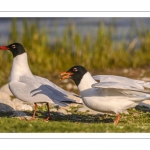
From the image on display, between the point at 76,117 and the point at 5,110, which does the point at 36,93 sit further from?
the point at 5,110

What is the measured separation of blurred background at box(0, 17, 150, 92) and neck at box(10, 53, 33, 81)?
2.99 meters

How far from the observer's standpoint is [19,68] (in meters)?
9.24

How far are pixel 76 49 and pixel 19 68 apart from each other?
3.51 meters

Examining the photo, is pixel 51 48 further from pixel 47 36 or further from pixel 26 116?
pixel 26 116

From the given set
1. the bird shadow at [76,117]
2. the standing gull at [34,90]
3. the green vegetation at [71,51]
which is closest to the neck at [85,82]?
the standing gull at [34,90]

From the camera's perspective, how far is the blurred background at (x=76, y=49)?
493 inches

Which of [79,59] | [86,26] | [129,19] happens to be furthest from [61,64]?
[129,19]

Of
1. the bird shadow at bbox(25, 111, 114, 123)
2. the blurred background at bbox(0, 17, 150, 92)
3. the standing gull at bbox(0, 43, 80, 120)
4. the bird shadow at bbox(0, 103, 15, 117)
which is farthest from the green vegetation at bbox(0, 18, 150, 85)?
the standing gull at bbox(0, 43, 80, 120)

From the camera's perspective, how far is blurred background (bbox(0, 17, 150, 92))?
12.5 meters

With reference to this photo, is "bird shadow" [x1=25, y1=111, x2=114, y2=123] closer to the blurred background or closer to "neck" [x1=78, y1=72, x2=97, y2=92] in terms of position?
"neck" [x1=78, y1=72, x2=97, y2=92]

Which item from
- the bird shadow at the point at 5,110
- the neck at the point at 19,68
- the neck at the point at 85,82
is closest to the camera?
the neck at the point at 85,82

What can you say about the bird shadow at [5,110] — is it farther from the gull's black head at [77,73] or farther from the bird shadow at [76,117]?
the gull's black head at [77,73]

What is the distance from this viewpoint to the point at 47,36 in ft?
41.4

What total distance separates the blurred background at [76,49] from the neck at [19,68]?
2.99 m
